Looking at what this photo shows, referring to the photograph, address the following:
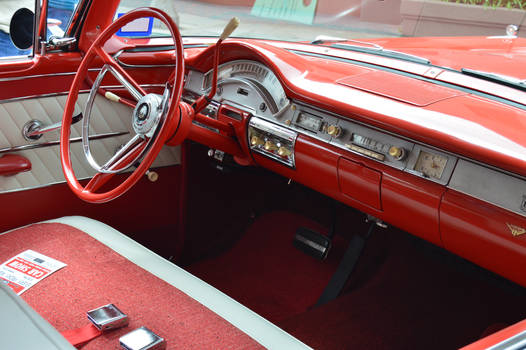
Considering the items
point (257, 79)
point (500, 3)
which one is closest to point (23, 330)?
point (257, 79)

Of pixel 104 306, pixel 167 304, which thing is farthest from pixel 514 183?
pixel 104 306

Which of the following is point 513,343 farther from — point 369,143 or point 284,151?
point 284,151

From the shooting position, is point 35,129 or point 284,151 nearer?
point 284,151

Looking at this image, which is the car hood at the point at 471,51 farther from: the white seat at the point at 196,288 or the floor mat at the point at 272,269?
the white seat at the point at 196,288

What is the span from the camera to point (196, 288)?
158cm

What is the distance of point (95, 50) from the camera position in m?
1.81

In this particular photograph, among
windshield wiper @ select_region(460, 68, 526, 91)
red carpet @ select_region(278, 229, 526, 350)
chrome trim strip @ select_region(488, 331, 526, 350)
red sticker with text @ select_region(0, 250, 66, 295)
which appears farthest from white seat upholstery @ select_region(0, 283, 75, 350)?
windshield wiper @ select_region(460, 68, 526, 91)

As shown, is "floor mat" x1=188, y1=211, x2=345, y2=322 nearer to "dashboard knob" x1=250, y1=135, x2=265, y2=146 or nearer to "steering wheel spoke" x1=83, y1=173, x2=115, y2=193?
"dashboard knob" x1=250, y1=135, x2=265, y2=146

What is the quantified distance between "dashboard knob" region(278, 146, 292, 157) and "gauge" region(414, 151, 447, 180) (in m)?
0.48

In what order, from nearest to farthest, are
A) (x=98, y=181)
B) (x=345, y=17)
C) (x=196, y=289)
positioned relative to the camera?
(x=196, y=289), (x=98, y=181), (x=345, y=17)

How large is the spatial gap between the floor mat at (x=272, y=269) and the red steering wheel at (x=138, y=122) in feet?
3.12

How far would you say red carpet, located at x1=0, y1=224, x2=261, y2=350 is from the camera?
1.38m

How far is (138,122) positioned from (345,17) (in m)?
1.28

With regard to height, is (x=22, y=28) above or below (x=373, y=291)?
above
